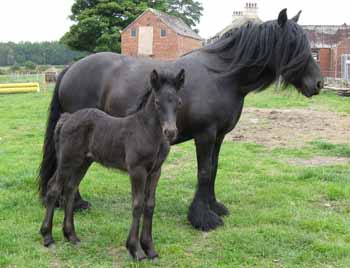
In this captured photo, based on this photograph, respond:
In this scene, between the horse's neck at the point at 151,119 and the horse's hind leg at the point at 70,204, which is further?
the horse's hind leg at the point at 70,204

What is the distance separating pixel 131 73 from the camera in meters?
5.42

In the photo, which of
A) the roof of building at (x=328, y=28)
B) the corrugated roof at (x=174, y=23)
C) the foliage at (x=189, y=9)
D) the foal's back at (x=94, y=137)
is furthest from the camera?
the foliage at (x=189, y=9)

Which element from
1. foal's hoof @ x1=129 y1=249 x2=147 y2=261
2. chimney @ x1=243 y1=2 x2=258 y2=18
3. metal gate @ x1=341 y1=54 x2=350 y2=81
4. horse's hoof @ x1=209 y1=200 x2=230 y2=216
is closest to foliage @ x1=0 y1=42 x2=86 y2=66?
chimney @ x1=243 y1=2 x2=258 y2=18

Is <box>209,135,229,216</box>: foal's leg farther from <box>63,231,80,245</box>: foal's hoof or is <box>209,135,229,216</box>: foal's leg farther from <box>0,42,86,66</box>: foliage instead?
<box>0,42,86,66</box>: foliage

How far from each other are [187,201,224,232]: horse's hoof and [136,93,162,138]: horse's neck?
4.88 feet

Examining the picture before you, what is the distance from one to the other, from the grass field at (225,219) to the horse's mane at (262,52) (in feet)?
2.26

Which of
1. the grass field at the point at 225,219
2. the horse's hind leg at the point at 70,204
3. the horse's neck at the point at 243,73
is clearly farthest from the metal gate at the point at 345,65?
the horse's hind leg at the point at 70,204

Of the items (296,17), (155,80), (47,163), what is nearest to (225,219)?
(47,163)

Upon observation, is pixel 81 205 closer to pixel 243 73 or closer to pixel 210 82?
pixel 210 82

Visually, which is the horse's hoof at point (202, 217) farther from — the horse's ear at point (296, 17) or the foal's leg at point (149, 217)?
the horse's ear at point (296, 17)

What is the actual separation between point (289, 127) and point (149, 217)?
8.68m

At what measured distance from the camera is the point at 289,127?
1225 cm

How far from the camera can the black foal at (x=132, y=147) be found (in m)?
3.73

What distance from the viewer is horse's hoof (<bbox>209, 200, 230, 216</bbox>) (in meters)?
5.48
